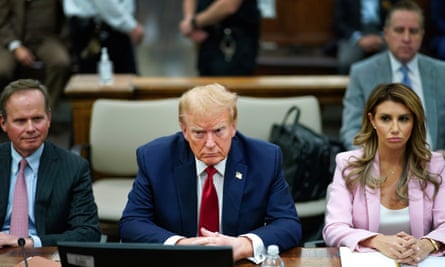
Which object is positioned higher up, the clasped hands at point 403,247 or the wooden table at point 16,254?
the wooden table at point 16,254

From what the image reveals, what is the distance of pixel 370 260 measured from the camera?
110 inches

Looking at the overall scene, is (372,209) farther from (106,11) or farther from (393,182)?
(106,11)

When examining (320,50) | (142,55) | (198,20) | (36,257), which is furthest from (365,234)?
(142,55)

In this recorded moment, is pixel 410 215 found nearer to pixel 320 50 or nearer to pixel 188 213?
pixel 188 213

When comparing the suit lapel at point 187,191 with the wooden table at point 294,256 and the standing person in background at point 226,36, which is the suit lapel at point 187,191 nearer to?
the wooden table at point 294,256

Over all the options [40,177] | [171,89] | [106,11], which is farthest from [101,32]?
[40,177]

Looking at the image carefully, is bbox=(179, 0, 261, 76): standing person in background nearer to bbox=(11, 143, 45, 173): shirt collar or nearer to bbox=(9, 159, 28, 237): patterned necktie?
bbox=(11, 143, 45, 173): shirt collar

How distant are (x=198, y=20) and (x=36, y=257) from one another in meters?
3.14

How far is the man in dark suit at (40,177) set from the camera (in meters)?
3.29

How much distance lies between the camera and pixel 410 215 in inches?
125

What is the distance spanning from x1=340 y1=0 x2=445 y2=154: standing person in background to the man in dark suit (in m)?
1.74

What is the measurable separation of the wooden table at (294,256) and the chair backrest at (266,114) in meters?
1.81

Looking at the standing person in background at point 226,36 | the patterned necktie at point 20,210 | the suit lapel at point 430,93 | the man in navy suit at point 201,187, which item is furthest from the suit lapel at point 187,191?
the standing person in background at point 226,36

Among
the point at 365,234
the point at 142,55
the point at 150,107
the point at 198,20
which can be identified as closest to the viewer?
the point at 365,234
